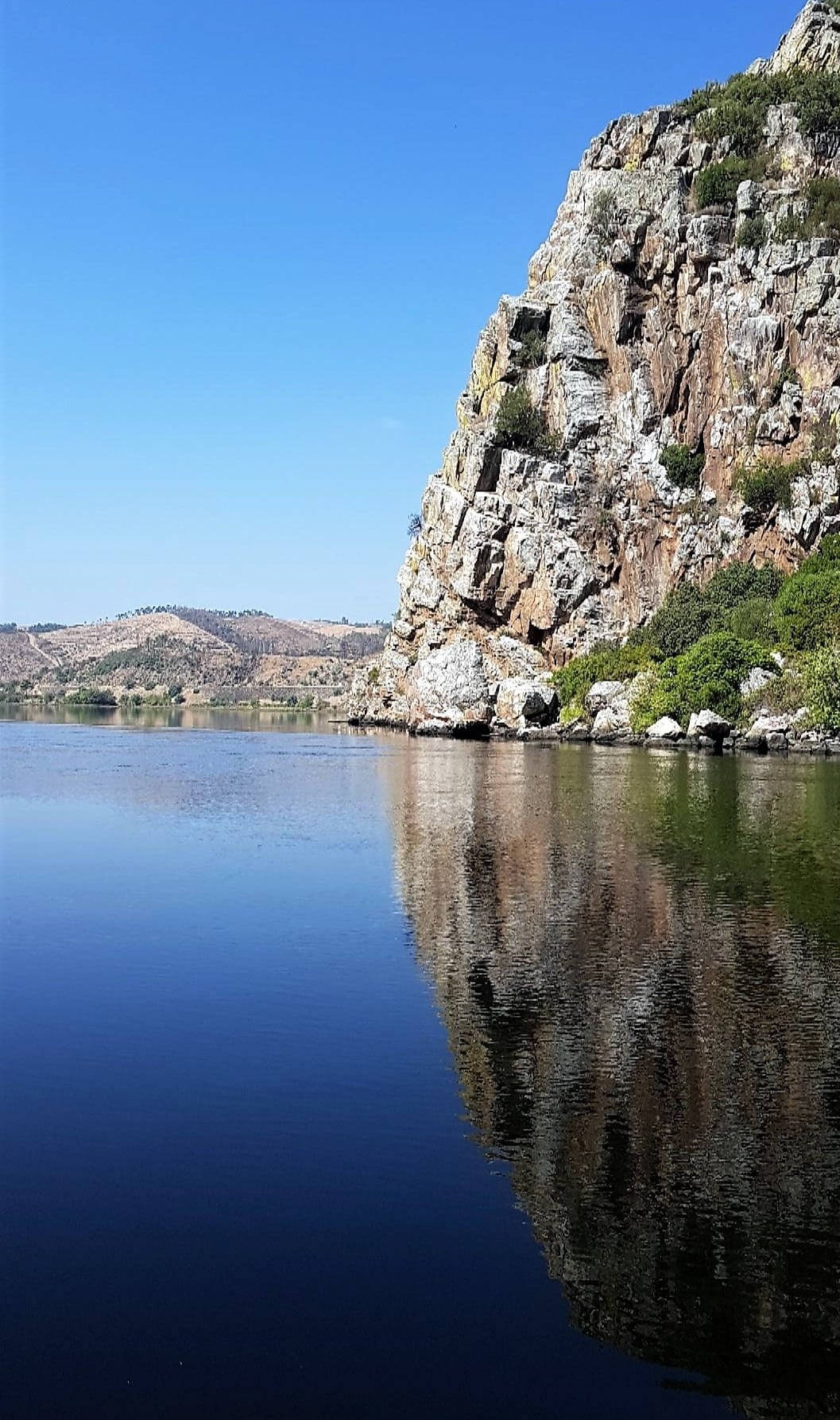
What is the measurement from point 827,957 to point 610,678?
86.6m

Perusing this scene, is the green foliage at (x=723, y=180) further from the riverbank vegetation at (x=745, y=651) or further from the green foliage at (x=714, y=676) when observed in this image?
the green foliage at (x=714, y=676)

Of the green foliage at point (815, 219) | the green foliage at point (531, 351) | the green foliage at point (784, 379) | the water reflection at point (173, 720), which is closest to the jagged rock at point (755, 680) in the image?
the green foliage at point (784, 379)

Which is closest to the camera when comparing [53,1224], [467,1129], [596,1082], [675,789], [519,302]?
[53,1224]

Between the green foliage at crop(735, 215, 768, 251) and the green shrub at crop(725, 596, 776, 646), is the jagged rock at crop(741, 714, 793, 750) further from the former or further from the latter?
the green foliage at crop(735, 215, 768, 251)

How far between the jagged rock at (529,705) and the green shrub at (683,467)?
22.9m

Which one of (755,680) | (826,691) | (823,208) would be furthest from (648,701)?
(823,208)

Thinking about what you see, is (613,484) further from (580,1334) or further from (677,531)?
(580,1334)

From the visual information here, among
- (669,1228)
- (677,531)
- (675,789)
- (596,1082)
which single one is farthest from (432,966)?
(677,531)

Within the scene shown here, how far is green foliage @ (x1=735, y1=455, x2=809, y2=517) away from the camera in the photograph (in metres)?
102

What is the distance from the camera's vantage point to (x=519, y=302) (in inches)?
4936

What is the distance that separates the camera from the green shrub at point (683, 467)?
111938 millimetres

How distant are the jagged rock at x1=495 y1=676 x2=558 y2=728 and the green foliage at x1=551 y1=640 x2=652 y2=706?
114 cm

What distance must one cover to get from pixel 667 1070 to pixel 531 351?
119 meters

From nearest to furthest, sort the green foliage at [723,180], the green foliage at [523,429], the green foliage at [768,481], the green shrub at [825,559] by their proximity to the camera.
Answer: the green shrub at [825,559], the green foliage at [768,481], the green foliage at [723,180], the green foliage at [523,429]
